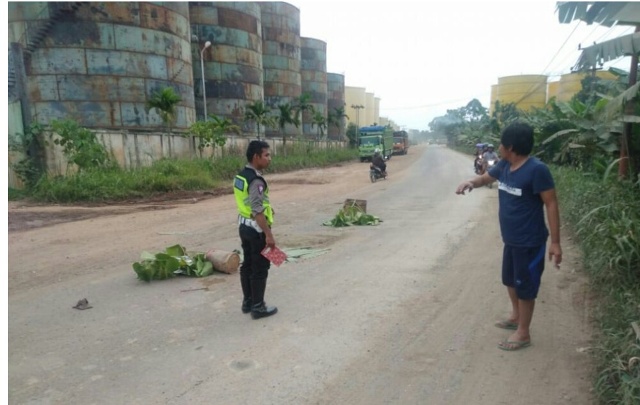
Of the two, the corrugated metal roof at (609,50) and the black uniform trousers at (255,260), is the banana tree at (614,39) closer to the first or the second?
the corrugated metal roof at (609,50)

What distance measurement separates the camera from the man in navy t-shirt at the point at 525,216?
317cm

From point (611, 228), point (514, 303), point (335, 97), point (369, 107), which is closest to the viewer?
point (514, 303)

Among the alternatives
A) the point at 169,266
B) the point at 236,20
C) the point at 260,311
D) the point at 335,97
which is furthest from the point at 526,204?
the point at 335,97

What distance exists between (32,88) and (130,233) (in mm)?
17906

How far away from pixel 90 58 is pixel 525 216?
2341 centimetres

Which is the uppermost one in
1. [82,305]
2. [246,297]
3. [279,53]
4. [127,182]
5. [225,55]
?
[279,53]

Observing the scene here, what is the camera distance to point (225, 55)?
31.7 meters

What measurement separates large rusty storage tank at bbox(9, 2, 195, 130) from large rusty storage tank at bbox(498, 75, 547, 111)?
38439 mm

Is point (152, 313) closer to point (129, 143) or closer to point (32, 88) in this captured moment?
point (129, 143)

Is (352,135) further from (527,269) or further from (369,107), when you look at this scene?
(527,269)

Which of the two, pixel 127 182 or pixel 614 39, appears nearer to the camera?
pixel 614 39

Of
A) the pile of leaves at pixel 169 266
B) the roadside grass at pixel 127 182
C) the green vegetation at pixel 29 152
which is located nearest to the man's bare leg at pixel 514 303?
the pile of leaves at pixel 169 266

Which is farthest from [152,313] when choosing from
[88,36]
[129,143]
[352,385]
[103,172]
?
[88,36]

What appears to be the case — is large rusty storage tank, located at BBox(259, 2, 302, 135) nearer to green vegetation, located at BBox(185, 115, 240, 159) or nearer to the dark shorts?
green vegetation, located at BBox(185, 115, 240, 159)
